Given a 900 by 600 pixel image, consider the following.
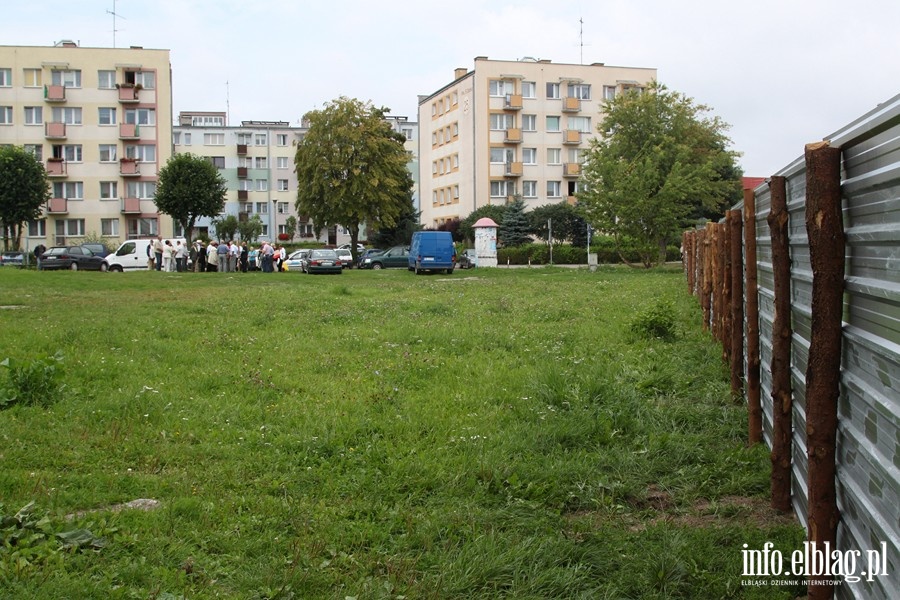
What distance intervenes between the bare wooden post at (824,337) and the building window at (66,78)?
3060 inches

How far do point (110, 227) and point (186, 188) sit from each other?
18.1 metres

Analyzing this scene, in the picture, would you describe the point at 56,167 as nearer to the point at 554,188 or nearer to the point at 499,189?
the point at 499,189

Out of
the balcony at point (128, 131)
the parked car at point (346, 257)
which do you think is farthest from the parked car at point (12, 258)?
the parked car at point (346, 257)

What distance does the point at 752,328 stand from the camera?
21.8 feet

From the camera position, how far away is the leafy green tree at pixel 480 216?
231 ft

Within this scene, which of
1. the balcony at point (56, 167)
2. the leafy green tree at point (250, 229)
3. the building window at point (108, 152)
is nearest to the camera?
the balcony at point (56, 167)

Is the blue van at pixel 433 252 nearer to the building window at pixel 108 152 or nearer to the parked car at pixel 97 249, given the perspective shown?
the parked car at pixel 97 249

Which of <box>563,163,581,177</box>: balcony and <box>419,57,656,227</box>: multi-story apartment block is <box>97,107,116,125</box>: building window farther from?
<box>563,163,581,177</box>: balcony

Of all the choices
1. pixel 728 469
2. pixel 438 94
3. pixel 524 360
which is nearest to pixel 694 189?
pixel 524 360

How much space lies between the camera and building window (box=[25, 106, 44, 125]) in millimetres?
71875

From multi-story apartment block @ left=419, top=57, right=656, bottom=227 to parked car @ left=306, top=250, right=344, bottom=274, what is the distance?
32909 millimetres

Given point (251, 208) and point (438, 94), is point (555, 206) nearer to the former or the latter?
point (438, 94)

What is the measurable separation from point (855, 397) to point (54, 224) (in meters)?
77.4

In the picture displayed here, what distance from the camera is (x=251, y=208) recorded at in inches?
3974
